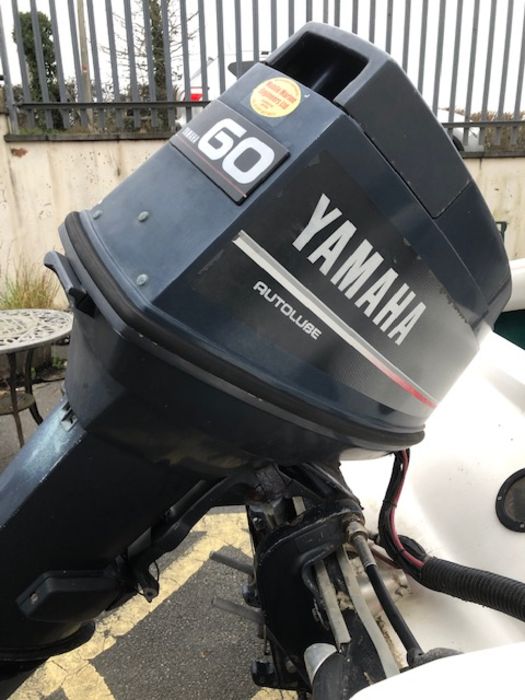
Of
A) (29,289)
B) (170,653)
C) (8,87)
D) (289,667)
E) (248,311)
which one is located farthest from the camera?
(8,87)

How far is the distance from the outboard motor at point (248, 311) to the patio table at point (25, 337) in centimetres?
166

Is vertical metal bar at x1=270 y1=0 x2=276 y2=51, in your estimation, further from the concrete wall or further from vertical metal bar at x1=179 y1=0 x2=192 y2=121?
the concrete wall

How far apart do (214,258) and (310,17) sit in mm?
4294

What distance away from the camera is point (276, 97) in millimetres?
794

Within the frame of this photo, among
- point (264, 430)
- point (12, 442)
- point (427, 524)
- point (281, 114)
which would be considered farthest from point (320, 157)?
point (12, 442)

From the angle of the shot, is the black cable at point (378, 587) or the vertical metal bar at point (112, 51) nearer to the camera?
the black cable at point (378, 587)

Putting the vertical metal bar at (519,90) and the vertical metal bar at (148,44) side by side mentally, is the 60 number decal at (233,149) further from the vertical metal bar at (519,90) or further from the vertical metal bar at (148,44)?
the vertical metal bar at (519,90)

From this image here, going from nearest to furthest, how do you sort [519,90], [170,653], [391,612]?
1. [391,612]
2. [170,653]
3. [519,90]

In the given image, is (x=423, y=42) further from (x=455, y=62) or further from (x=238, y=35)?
(x=238, y=35)

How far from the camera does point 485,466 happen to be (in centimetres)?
119

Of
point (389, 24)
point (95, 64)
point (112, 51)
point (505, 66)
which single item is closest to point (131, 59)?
point (112, 51)

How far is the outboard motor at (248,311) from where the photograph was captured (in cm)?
74

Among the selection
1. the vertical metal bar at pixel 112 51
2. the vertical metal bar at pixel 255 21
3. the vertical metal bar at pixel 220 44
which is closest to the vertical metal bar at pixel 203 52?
the vertical metal bar at pixel 220 44

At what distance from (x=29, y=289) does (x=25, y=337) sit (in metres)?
1.62
